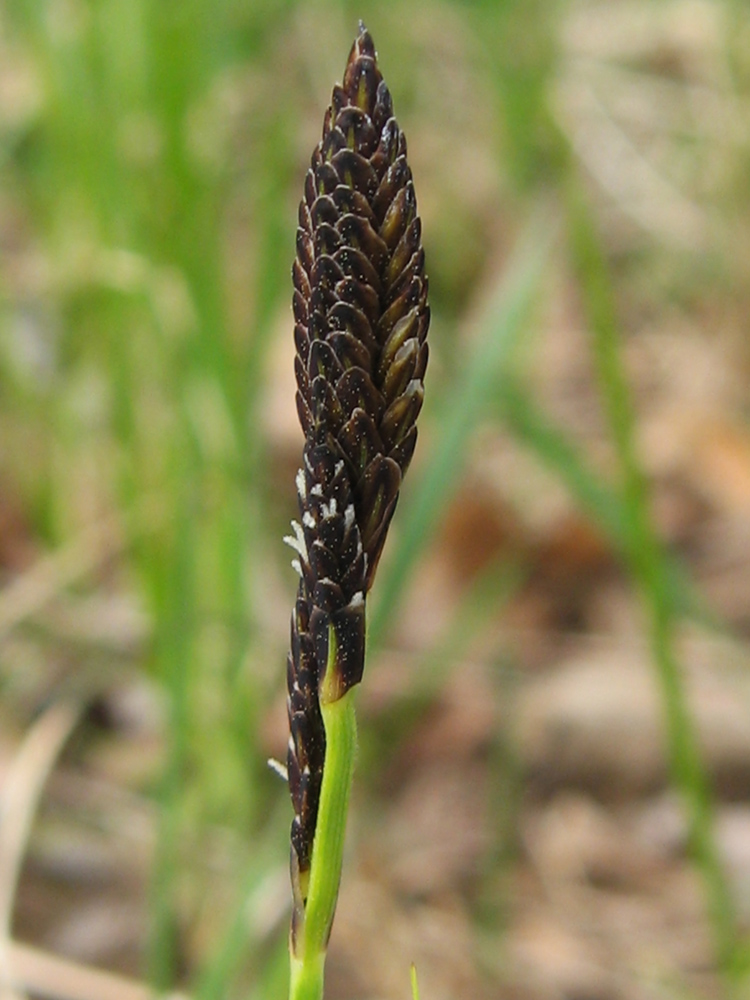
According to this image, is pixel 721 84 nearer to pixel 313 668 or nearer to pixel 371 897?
pixel 371 897

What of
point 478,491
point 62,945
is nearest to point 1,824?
point 62,945

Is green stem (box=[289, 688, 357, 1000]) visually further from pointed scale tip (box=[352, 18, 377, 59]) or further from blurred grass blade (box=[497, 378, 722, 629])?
blurred grass blade (box=[497, 378, 722, 629])

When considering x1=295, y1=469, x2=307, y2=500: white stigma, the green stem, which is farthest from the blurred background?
x1=295, y1=469, x2=307, y2=500: white stigma

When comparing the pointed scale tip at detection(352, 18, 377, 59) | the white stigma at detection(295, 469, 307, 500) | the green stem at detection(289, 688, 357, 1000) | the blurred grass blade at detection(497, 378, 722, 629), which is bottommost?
the green stem at detection(289, 688, 357, 1000)

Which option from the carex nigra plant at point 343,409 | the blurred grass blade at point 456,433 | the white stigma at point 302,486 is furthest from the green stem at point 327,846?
the blurred grass blade at point 456,433

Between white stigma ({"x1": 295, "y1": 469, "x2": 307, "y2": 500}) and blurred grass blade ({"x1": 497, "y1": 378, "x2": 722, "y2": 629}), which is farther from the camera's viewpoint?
blurred grass blade ({"x1": 497, "y1": 378, "x2": 722, "y2": 629})

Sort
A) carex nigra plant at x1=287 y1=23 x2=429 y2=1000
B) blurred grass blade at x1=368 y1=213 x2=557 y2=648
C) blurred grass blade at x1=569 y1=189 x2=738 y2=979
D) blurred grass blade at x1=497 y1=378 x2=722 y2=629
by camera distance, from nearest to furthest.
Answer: carex nigra plant at x1=287 y1=23 x2=429 y2=1000 < blurred grass blade at x1=569 y1=189 x2=738 y2=979 < blurred grass blade at x1=368 y1=213 x2=557 y2=648 < blurred grass blade at x1=497 y1=378 x2=722 y2=629
